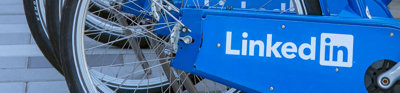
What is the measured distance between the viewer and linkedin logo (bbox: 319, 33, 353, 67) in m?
2.11

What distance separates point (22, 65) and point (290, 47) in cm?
225

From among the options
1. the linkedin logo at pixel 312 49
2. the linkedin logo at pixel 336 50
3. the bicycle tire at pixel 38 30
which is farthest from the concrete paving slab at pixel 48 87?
the linkedin logo at pixel 336 50

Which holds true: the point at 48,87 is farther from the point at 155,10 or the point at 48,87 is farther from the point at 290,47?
the point at 290,47

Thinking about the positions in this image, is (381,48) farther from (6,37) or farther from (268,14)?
(6,37)

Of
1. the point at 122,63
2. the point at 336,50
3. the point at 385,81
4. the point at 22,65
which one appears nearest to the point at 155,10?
the point at 122,63

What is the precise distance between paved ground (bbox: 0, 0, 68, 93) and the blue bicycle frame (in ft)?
4.57

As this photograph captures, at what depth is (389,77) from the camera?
2105mm

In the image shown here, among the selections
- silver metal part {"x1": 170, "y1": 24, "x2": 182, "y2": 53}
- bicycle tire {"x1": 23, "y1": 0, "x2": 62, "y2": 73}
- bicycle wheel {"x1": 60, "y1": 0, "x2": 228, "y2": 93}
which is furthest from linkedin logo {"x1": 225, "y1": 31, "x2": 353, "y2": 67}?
bicycle tire {"x1": 23, "y1": 0, "x2": 62, "y2": 73}

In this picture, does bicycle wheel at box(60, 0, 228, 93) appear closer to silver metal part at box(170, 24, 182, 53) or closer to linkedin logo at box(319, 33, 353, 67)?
silver metal part at box(170, 24, 182, 53)

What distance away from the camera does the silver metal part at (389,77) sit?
6.86 feet

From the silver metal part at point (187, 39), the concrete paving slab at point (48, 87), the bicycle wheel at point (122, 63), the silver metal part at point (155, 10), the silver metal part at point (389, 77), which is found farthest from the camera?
the concrete paving slab at point (48, 87)

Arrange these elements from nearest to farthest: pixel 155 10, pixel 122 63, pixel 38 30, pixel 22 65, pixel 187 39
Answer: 1. pixel 187 39
2. pixel 155 10
3. pixel 122 63
4. pixel 38 30
5. pixel 22 65

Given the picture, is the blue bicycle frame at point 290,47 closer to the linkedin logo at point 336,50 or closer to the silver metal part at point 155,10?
the linkedin logo at point 336,50

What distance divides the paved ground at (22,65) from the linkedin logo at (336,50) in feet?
5.58
